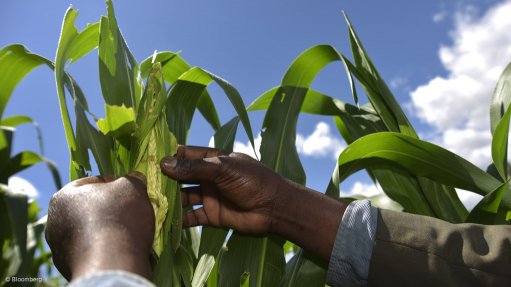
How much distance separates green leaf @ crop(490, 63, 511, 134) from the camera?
1146mm

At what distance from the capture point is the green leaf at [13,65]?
920mm

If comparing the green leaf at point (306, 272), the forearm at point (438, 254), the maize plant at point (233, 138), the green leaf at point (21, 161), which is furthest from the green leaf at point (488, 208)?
the green leaf at point (21, 161)

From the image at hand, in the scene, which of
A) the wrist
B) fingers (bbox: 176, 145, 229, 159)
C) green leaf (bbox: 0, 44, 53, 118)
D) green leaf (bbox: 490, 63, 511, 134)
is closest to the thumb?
fingers (bbox: 176, 145, 229, 159)

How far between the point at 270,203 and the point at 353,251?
0.55 ft

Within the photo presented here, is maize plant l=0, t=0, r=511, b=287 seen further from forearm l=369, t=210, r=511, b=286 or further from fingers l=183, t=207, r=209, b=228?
forearm l=369, t=210, r=511, b=286

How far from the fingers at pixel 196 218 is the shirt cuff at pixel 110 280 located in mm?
512

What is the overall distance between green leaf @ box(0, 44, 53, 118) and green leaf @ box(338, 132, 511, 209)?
0.62 m

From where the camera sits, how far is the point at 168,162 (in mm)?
792

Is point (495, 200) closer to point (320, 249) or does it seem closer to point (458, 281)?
point (458, 281)

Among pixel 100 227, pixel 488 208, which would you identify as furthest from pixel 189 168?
pixel 488 208

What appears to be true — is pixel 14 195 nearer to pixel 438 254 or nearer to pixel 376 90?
pixel 438 254

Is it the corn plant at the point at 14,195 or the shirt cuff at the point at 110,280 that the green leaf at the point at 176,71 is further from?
the shirt cuff at the point at 110,280

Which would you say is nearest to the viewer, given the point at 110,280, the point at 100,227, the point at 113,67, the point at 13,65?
the point at 110,280

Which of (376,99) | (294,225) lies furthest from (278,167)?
(376,99)
